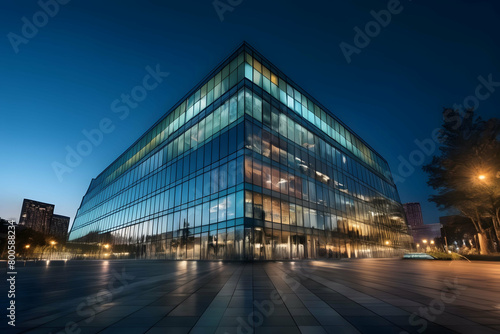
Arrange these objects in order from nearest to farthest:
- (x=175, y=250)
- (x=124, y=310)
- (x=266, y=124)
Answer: (x=124, y=310)
(x=266, y=124)
(x=175, y=250)

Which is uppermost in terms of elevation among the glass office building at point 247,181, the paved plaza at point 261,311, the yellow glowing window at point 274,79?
the yellow glowing window at point 274,79

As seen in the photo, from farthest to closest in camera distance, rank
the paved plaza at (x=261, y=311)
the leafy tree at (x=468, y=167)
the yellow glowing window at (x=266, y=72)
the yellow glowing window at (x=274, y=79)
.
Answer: the yellow glowing window at (x=274, y=79)
the yellow glowing window at (x=266, y=72)
the leafy tree at (x=468, y=167)
the paved plaza at (x=261, y=311)

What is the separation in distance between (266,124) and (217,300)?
26.0 m

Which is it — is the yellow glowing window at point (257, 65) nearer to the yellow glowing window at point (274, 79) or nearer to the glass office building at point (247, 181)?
the glass office building at point (247, 181)

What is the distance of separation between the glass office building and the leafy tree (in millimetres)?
13470

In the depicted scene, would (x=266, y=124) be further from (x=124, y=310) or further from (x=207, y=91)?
(x=124, y=310)

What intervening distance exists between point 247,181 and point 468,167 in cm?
3006

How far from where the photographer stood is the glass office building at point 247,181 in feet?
90.6

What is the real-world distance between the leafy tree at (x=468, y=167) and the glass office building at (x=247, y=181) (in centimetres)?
1347

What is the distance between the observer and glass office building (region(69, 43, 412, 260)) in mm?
27625

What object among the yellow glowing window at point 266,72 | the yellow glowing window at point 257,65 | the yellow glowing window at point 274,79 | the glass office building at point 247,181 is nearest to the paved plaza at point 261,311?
the glass office building at point 247,181

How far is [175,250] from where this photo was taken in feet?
110

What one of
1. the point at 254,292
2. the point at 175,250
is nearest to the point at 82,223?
the point at 175,250

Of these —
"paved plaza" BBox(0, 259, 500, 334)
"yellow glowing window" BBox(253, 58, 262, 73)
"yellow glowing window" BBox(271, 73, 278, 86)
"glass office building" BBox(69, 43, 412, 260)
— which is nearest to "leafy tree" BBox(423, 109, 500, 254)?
"glass office building" BBox(69, 43, 412, 260)
